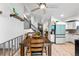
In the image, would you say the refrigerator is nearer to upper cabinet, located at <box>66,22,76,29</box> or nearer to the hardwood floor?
upper cabinet, located at <box>66,22,76,29</box>

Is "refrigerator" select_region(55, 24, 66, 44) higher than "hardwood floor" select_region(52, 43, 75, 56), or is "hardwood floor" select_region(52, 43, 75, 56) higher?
"refrigerator" select_region(55, 24, 66, 44)

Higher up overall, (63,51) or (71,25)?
(71,25)

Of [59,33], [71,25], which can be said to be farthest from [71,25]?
[59,33]

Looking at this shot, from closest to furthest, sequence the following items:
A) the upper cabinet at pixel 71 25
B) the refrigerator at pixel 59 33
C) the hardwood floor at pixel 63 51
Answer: the hardwood floor at pixel 63 51 < the refrigerator at pixel 59 33 < the upper cabinet at pixel 71 25

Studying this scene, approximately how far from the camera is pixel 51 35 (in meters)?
8.62

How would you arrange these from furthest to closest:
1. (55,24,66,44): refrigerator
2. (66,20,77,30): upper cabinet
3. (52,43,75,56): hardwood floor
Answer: (66,20,77,30): upper cabinet, (55,24,66,44): refrigerator, (52,43,75,56): hardwood floor

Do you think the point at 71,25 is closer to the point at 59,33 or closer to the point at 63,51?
the point at 59,33

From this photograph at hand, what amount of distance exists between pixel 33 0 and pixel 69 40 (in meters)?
8.54

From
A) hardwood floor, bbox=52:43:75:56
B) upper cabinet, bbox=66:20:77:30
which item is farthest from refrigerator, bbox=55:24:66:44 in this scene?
hardwood floor, bbox=52:43:75:56

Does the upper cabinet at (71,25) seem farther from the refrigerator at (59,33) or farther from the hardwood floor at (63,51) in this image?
the hardwood floor at (63,51)

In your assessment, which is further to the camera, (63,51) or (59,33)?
(59,33)

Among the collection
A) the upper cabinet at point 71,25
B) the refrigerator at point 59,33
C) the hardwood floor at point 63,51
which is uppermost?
the upper cabinet at point 71,25

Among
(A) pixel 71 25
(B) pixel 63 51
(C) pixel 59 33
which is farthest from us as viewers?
(A) pixel 71 25

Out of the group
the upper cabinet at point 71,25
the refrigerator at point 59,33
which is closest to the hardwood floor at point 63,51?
the refrigerator at point 59,33
